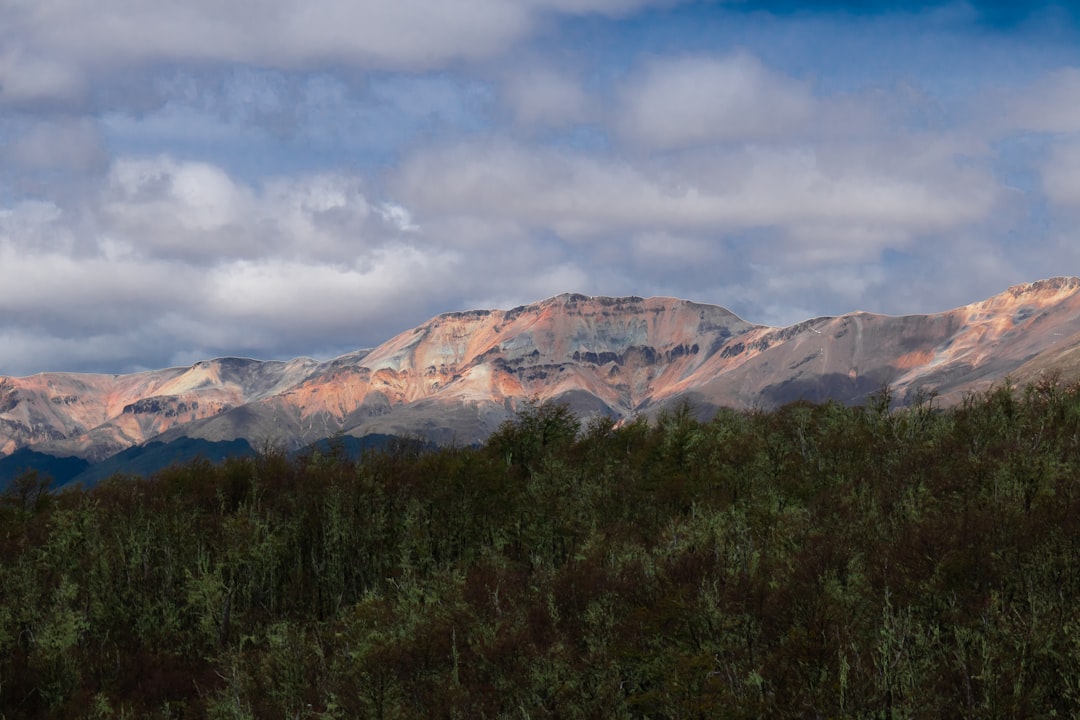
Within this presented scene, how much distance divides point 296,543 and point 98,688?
30.8m

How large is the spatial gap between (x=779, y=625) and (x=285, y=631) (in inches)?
1760

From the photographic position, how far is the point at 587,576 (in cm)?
7762

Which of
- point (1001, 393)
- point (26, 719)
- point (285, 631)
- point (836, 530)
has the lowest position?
point (26, 719)

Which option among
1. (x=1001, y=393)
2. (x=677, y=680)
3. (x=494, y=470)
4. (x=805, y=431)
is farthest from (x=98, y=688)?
(x=1001, y=393)

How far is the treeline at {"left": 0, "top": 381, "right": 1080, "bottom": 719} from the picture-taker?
52000mm

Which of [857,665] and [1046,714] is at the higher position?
[857,665]

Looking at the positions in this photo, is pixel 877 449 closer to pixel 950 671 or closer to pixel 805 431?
pixel 805 431

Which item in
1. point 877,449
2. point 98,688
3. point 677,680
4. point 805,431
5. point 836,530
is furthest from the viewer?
point 805,431

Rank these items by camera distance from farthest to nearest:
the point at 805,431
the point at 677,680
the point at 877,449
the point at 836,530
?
the point at 805,431 → the point at 877,449 → the point at 836,530 → the point at 677,680

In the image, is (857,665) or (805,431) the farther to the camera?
(805,431)

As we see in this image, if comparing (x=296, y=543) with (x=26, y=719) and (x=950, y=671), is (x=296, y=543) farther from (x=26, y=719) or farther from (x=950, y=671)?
(x=950, y=671)

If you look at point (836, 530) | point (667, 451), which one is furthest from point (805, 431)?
point (836, 530)

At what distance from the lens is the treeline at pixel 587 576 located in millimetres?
52000

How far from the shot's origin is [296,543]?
119062 millimetres
